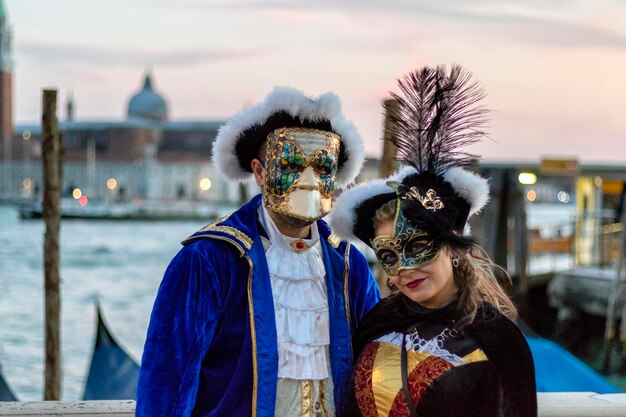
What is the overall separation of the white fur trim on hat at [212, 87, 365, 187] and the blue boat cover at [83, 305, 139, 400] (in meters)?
4.49

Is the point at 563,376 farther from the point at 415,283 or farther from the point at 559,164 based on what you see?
the point at 559,164

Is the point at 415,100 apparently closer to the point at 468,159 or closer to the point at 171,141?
the point at 468,159

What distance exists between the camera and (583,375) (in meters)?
6.49

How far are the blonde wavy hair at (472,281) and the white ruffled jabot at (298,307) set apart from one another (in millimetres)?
222

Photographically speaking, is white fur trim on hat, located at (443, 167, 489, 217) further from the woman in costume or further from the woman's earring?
the woman's earring

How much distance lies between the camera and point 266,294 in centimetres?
223

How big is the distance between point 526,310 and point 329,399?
11828 millimetres

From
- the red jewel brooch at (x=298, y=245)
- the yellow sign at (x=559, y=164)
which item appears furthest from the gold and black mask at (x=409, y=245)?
the yellow sign at (x=559, y=164)

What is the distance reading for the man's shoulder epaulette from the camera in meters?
2.22

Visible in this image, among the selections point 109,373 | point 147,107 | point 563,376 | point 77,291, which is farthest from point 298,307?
point 147,107

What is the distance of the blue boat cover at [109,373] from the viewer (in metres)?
6.84

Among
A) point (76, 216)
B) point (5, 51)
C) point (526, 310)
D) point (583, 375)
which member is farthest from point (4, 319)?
point (5, 51)

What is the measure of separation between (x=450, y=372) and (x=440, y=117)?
1.92ft

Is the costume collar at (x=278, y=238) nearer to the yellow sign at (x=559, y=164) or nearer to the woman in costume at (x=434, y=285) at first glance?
the woman in costume at (x=434, y=285)
